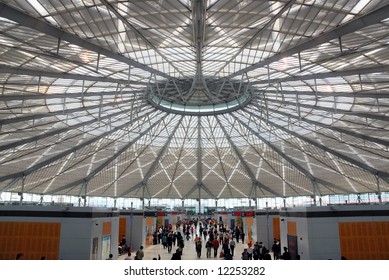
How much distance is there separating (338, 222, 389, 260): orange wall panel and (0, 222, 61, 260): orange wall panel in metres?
21.0

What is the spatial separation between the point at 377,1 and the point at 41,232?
27122 millimetres

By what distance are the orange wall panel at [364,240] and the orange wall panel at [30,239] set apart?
2103 centimetres

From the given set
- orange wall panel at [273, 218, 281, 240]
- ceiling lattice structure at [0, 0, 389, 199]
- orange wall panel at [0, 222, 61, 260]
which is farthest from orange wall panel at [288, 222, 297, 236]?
orange wall panel at [0, 222, 61, 260]

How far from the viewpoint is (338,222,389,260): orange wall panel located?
76.4 feet

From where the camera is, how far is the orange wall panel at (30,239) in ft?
80.3

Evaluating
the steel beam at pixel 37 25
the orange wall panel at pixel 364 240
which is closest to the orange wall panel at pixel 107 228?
the steel beam at pixel 37 25

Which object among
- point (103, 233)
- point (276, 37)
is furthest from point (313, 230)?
point (103, 233)

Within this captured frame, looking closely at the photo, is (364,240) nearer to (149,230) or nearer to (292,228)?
(292,228)

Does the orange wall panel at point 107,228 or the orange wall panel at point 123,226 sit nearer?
the orange wall panel at point 107,228

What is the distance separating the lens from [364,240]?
23.5 metres

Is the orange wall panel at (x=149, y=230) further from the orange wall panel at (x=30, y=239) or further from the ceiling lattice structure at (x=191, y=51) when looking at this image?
the orange wall panel at (x=30, y=239)

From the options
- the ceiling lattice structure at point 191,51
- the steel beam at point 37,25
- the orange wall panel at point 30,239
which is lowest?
the orange wall panel at point 30,239

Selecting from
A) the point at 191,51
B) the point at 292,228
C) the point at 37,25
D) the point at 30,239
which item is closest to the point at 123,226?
the point at 30,239

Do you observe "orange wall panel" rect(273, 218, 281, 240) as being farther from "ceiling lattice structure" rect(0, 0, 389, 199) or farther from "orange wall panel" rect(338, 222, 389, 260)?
"orange wall panel" rect(338, 222, 389, 260)
